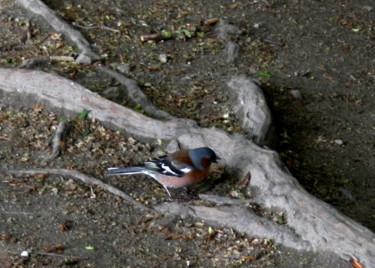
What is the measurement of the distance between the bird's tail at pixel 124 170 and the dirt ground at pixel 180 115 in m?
0.07

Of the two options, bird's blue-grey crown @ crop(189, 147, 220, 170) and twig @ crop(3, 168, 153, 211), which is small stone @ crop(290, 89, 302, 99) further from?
twig @ crop(3, 168, 153, 211)

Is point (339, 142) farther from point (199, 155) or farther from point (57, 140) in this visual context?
point (57, 140)

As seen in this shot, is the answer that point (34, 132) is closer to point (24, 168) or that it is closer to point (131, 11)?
point (24, 168)

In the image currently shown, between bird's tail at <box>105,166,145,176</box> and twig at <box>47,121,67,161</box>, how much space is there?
51 centimetres

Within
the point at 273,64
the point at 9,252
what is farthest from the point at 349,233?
the point at 273,64

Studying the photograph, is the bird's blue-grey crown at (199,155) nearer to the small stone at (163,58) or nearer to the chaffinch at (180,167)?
the chaffinch at (180,167)

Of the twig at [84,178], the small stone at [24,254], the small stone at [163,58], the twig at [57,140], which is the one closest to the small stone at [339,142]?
the small stone at [163,58]

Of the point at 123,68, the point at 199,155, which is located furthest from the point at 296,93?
the point at 199,155

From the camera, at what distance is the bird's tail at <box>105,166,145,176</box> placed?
5.90 m

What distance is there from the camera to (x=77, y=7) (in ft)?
29.1

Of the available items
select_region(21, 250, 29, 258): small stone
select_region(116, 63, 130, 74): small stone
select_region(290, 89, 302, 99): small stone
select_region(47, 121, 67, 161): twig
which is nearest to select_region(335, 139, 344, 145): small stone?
select_region(290, 89, 302, 99): small stone

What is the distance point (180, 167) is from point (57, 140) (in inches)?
47.2

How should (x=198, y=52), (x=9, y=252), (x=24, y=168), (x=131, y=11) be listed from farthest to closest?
(x=131, y=11), (x=198, y=52), (x=24, y=168), (x=9, y=252)

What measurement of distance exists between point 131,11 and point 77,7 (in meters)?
0.61
